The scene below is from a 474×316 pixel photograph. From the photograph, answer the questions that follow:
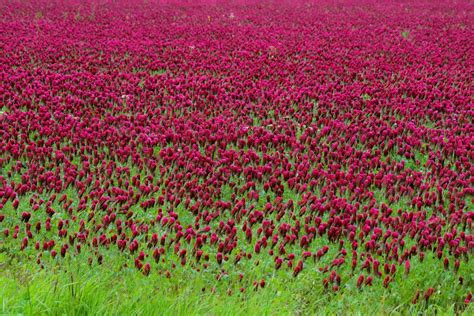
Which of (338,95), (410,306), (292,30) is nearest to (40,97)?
(338,95)

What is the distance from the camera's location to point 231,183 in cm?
788

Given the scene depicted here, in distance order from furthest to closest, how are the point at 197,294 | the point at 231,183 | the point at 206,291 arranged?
the point at 231,183
the point at 206,291
the point at 197,294

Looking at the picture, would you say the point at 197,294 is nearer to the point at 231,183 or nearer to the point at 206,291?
the point at 206,291

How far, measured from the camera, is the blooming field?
19.1ft

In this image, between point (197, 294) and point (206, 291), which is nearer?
point (197, 294)

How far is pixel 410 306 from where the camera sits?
572 cm

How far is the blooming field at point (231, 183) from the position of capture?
582 cm

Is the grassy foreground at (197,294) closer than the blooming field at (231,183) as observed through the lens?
Yes

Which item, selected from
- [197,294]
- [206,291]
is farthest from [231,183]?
[197,294]

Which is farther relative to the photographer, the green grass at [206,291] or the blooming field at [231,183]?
the blooming field at [231,183]

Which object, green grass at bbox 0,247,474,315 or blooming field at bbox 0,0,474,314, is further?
blooming field at bbox 0,0,474,314

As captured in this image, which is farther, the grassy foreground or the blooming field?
the blooming field

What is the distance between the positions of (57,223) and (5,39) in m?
11.5

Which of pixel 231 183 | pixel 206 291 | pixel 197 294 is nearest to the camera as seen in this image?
pixel 197 294
